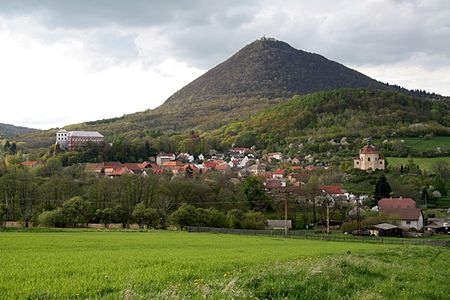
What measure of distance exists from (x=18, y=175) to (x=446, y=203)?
8244 centimetres

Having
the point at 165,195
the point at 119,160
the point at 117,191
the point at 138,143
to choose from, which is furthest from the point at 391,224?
the point at 138,143

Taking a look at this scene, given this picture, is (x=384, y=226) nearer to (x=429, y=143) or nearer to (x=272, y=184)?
(x=272, y=184)

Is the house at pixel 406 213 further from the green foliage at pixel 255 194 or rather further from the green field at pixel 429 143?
the green field at pixel 429 143

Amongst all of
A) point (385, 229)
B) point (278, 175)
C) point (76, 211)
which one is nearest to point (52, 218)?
point (76, 211)

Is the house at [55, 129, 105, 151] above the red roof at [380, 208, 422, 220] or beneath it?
above

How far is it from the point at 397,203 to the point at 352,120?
3465 inches

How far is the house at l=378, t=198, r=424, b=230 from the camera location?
8606cm

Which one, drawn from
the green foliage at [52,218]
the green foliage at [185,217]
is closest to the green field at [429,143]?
the green foliage at [185,217]

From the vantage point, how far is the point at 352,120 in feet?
582

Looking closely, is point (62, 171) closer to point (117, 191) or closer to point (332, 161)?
point (117, 191)

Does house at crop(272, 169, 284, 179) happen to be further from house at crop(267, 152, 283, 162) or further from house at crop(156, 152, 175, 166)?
house at crop(156, 152, 175, 166)

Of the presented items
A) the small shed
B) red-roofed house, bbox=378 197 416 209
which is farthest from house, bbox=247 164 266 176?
the small shed

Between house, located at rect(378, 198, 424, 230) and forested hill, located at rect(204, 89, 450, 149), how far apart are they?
65812mm

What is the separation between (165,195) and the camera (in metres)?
77.3
